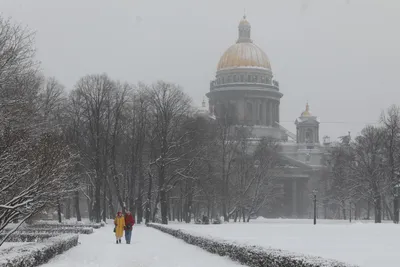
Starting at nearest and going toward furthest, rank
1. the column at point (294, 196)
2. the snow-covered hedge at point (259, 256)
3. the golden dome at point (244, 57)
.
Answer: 1. the snow-covered hedge at point (259, 256)
2. the column at point (294, 196)
3. the golden dome at point (244, 57)

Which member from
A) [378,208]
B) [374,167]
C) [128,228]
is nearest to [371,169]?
[374,167]

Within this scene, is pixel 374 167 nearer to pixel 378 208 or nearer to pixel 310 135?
pixel 378 208

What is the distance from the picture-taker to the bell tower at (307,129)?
134625mm

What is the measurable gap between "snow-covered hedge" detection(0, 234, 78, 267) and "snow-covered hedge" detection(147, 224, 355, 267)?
15.2 ft

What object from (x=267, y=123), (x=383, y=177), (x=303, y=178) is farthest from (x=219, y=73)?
(x=383, y=177)

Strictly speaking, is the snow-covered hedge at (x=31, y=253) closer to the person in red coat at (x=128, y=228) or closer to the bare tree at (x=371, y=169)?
the person in red coat at (x=128, y=228)

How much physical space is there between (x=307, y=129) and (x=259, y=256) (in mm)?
118552

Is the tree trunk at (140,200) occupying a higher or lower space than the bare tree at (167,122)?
lower

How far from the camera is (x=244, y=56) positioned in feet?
456

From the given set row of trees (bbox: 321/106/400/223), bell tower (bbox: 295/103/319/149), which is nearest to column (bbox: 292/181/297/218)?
bell tower (bbox: 295/103/319/149)

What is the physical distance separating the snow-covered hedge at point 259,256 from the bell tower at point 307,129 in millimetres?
107693

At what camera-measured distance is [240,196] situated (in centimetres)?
6869

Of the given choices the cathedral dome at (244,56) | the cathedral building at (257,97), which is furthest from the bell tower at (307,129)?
the cathedral dome at (244,56)

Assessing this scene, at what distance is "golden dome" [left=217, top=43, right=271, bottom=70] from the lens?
5472 inches
